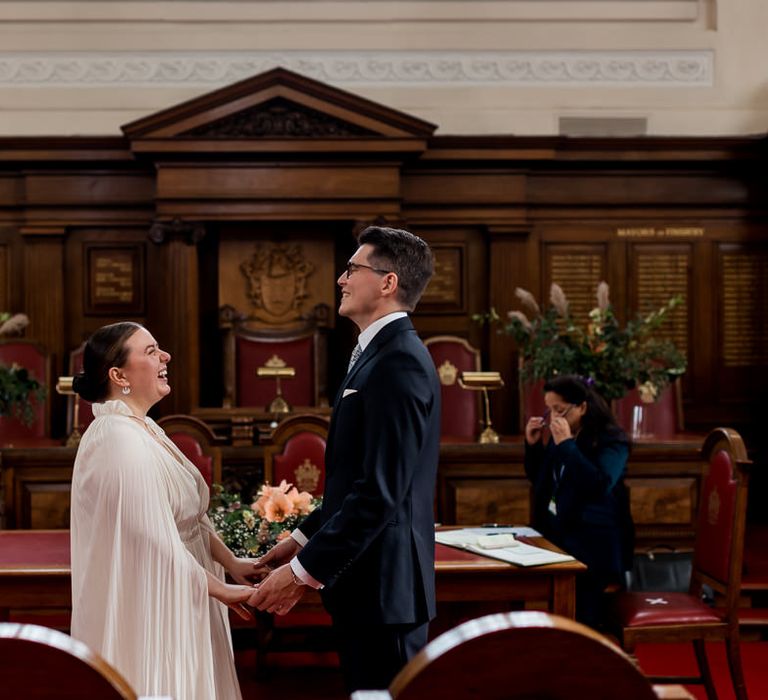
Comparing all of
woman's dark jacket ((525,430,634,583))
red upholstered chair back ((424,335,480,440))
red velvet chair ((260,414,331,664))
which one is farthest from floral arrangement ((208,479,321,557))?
red upholstered chair back ((424,335,480,440))

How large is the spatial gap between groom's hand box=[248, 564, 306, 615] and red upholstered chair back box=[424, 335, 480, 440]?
4276 millimetres

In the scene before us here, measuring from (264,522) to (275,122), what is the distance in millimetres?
4559

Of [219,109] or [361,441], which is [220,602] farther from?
[219,109]

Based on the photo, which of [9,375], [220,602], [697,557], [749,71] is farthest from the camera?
[749,71]

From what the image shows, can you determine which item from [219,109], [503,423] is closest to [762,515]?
[503,423]

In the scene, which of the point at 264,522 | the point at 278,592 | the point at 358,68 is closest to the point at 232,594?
the point at 278,592

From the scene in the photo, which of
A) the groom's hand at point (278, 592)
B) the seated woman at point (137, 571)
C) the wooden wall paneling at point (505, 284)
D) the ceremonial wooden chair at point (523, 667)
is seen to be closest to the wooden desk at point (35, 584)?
the seated woman at point (137, 571)

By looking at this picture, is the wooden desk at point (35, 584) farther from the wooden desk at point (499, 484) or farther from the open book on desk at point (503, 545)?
the wooden desk at point (499, 484)

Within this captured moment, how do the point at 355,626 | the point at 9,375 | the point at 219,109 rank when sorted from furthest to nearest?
1. the point at 219,109
2. the point at 9,375
3. the point at 355,626

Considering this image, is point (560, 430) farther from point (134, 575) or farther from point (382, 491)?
point (134, 575)

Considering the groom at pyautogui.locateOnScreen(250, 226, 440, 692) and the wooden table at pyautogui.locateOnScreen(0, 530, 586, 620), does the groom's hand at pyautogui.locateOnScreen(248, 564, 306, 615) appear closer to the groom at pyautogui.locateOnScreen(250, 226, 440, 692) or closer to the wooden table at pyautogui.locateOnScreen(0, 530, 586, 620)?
the groom at pyautogui.locateOnScreen(250, 226, 440, 692)

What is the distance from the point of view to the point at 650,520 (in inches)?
216

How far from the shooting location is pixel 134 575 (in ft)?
7.32

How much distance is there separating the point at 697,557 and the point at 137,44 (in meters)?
6.18
